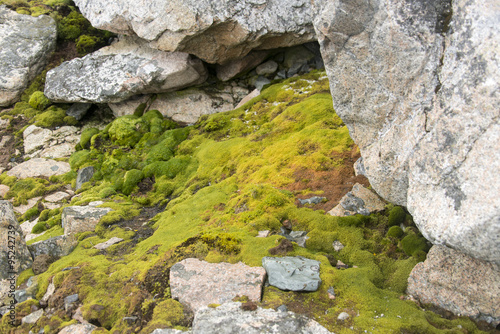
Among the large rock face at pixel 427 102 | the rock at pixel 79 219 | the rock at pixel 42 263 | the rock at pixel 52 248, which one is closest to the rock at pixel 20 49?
the rock at pixel 79 219

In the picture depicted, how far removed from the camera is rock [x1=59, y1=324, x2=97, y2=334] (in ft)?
32.4

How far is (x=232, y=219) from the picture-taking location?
13.3m

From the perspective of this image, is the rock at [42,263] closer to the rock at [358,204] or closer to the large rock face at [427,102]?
the rock at [358,204]

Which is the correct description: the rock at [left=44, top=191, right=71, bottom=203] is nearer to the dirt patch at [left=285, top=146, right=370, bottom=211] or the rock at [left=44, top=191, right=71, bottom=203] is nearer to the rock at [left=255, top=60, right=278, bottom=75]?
the dirt patch at [left=285, top=146, right=370, bottom=211]

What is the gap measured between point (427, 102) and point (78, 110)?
27.8 m

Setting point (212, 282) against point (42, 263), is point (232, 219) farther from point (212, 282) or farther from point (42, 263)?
point (42, 263)

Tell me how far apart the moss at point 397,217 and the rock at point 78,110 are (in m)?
26.1

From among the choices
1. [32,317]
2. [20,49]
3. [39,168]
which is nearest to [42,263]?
[32,317]

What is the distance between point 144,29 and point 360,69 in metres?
17.3

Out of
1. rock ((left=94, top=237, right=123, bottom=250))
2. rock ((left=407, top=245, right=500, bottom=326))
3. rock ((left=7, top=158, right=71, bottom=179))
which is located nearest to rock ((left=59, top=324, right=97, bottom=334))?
rock ((left=94, top=237, right=123, bottom=250))

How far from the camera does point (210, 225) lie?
45.1 feet

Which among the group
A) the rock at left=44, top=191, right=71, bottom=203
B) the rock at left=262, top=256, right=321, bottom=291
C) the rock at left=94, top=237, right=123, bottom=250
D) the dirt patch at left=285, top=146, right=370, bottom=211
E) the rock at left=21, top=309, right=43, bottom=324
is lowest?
the rock at left=44, top=191, right=71, bottom=203

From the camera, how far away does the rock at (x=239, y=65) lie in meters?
26.9

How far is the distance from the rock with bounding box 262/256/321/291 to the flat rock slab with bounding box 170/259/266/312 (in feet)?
1.00
